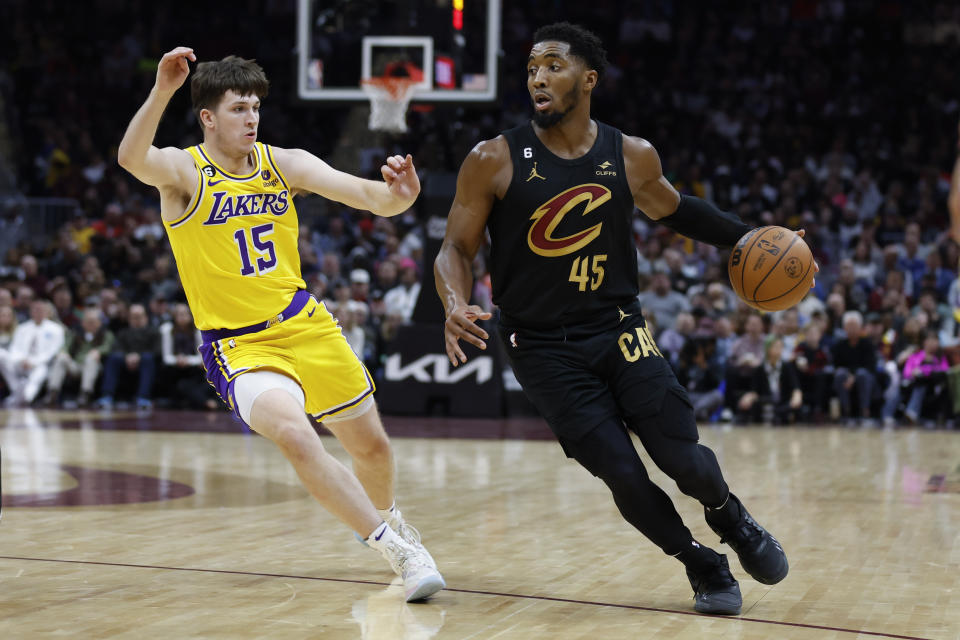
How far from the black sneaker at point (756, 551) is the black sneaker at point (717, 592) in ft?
0.25

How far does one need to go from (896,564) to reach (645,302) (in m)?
10.1

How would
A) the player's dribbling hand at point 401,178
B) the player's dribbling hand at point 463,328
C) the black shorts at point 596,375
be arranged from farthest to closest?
the player's dribbling hand at point 401,178, the black shorts at point 596,375, the player's dribbling hand at point 463,328

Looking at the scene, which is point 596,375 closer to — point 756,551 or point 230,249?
point 756,551

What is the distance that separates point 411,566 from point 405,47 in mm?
8807

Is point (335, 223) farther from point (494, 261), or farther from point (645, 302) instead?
A: point (494, 261)

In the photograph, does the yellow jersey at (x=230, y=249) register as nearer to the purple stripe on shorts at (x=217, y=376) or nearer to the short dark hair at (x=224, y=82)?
the purple stripe on shorts at (x=217, y=376)

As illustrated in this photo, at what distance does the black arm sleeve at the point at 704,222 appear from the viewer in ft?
16.8

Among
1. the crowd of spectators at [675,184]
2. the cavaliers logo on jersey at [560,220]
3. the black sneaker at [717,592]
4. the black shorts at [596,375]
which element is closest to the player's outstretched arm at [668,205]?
the cavaliers logo on jersey at [560,220]

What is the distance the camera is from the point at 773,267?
199 inches

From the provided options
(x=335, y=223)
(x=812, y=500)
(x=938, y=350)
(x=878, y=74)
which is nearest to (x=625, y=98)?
(x=878, y=74)

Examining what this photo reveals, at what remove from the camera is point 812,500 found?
782 centimetres

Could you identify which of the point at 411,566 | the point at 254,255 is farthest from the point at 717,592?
the point at 254,255

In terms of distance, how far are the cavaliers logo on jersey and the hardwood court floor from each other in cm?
136

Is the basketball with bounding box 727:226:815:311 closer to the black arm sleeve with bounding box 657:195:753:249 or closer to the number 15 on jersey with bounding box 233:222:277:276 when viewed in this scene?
the black arm sleeve with bounding box 657:195:753:249
